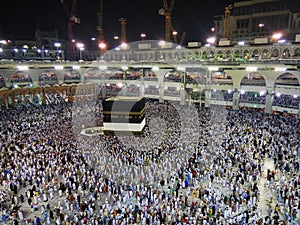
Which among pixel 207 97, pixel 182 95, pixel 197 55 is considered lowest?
pixel 207 97

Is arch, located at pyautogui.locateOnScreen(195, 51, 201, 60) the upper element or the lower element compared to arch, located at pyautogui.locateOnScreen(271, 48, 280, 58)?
upper

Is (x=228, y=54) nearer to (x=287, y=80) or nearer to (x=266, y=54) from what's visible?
(x=266, y=54)

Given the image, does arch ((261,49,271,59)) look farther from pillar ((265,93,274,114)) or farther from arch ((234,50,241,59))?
pillar ((265,93,274,114))

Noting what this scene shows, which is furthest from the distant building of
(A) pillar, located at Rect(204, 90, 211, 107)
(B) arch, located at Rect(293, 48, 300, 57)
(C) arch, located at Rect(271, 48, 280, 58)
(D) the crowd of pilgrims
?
(D) the crowd of pilgrims

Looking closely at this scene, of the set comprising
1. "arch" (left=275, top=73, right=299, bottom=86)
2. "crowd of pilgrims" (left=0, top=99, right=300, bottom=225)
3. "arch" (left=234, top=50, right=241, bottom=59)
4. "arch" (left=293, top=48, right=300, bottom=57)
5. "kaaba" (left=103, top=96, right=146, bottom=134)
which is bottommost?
"crowd of pilgrims" (left=0, top=99, right=300, bottom=225)

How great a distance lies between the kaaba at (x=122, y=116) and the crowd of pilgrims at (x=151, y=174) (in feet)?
3.76

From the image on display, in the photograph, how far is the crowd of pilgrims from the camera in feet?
29.8

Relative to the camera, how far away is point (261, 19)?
45.5 metres

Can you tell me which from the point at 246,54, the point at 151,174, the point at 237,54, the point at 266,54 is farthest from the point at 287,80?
the point at 151,174

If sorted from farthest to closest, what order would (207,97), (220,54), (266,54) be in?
1. (220,54)
2. (266,54)
3. (207,97)

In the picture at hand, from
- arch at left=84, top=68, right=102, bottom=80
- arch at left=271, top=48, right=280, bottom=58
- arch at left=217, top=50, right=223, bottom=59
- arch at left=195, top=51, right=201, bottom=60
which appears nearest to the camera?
arch at left=271, top=48, right=280, bottom=58

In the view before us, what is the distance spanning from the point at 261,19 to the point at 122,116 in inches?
1486

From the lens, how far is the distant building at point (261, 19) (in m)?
41.1

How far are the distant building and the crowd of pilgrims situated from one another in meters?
27.8
